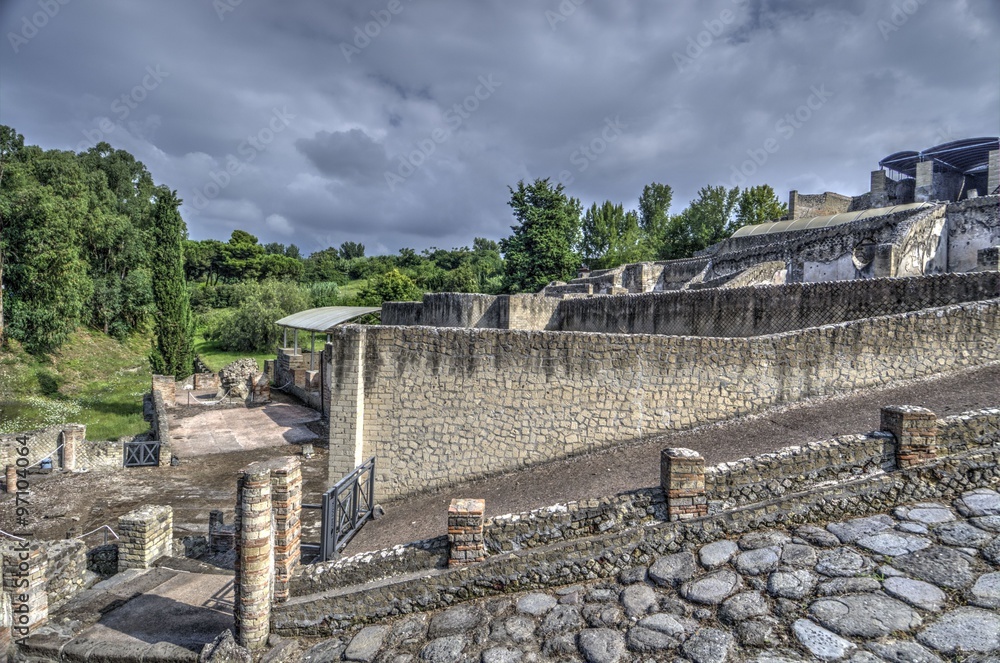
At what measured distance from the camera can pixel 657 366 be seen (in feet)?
25.7

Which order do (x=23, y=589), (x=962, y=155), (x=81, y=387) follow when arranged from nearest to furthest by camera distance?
(x=23, y=589)
(x=81, y=387)
(x=962, y=155)

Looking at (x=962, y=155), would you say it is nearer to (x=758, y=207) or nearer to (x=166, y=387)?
(x=758, y=207)

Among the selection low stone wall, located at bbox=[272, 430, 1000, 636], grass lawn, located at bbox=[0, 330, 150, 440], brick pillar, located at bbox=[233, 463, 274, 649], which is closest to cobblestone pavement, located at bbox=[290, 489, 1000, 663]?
low stone wall, located at bbox=[272, 430, 1000, 636]

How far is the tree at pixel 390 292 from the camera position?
37500mm

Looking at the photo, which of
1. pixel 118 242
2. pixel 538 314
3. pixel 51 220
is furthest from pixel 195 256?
pixel 538 314

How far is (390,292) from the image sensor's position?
3747 centimetres

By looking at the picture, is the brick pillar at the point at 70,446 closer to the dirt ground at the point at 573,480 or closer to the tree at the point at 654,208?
the dirt ground at the point at 573,480

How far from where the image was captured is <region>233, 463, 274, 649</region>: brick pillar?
186 inches

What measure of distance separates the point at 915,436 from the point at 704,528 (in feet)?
6.62

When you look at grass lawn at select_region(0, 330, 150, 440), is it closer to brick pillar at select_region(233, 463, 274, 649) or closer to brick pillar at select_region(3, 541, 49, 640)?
brick pillar at select_region(3, 541, 49, 640)

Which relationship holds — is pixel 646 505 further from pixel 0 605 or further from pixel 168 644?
pixel 0 605

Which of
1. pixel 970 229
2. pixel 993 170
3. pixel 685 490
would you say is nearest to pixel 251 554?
pixel 685 490

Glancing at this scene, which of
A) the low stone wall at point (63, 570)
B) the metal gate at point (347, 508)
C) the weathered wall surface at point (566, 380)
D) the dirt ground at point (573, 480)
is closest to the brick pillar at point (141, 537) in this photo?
the low stone wall at point (63, 570)

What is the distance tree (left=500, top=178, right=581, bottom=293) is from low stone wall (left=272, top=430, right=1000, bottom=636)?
28.0 m
